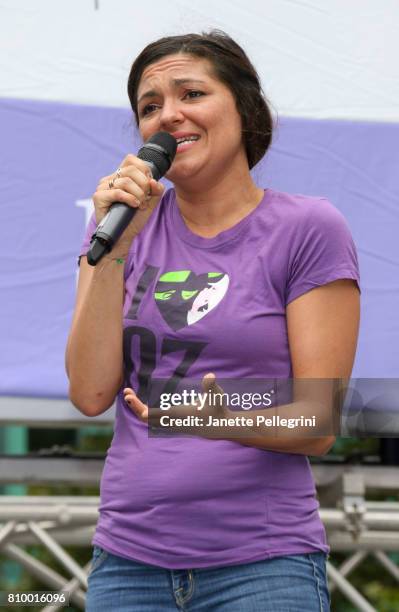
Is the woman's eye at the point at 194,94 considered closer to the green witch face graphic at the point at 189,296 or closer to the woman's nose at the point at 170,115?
the woman's nose at the point at 170,115

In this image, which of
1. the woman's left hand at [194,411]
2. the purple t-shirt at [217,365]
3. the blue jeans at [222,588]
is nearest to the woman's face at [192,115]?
the purple t-shirt at [217,365]

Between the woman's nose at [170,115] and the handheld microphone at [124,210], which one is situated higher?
the woman's nose at [170,115]

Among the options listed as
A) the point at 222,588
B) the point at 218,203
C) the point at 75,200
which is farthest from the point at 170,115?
the point at 75,200

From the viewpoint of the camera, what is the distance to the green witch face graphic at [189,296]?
153cm

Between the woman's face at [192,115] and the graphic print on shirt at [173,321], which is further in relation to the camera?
the woman's face at [192,115]

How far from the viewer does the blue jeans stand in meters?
1.39

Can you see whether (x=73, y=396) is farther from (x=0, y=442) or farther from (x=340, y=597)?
(x=0, y=442)

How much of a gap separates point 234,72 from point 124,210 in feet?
1.48

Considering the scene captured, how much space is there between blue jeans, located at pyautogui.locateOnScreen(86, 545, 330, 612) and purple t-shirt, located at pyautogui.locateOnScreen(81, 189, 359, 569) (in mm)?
17

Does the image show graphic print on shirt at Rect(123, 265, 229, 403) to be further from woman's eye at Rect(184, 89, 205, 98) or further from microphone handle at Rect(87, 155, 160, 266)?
woman's eye at Rect(184, 89, 205, 98)

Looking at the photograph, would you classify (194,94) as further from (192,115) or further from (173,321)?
(173,321)

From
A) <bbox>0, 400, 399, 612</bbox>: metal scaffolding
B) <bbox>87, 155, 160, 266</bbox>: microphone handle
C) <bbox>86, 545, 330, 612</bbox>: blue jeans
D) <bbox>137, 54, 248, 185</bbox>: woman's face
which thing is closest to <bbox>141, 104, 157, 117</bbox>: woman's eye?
<bbox>137, 54, 248, 185</bbox>: woman's face

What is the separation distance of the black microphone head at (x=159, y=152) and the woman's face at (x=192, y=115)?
58 mm

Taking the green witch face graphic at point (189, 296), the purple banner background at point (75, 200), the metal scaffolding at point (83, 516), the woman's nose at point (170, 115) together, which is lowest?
the metal scaffolding at point (83, 516)
